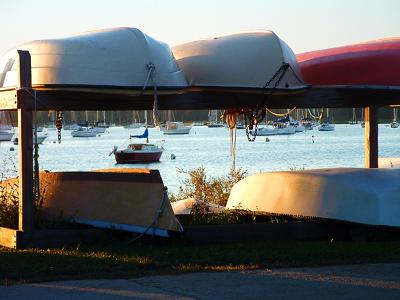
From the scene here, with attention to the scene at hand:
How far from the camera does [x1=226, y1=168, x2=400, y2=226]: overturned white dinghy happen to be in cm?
1255

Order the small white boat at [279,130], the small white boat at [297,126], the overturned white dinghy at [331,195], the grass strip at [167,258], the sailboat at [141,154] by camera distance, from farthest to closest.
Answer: the small white boat at [297,126] → the small white boat at [279,130] → the sailboat at [141,154] → the overturned white dinghy at [331,195] → the grass strip at [167,258]

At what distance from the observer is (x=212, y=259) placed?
1086cm

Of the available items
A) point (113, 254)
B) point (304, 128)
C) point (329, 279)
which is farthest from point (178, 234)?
point (304, 128)

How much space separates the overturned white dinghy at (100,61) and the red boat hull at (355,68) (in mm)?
2180

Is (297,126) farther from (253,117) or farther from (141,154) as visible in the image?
(253,117)

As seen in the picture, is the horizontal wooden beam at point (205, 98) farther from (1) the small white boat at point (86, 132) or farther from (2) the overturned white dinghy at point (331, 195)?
(1) the small white boat at point (86, 132)

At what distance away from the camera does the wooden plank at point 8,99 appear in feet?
37.8

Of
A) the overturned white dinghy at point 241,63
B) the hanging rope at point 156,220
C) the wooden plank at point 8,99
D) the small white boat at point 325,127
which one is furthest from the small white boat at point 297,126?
the wooden plank at point 8,99

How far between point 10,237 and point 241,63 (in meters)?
3.83

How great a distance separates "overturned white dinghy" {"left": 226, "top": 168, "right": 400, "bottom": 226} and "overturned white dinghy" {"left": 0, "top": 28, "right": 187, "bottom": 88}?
97.5 inches

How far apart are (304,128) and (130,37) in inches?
4207

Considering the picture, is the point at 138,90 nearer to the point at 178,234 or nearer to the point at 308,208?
the point at 178,234

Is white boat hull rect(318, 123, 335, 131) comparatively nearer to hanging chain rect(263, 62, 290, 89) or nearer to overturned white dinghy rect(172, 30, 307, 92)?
overturned white dinghy rect(172, 30, 307, 92)

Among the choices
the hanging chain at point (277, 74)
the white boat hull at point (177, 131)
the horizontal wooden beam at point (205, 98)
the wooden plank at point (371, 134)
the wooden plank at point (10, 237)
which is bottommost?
the white boat hull at point (177, 131)
